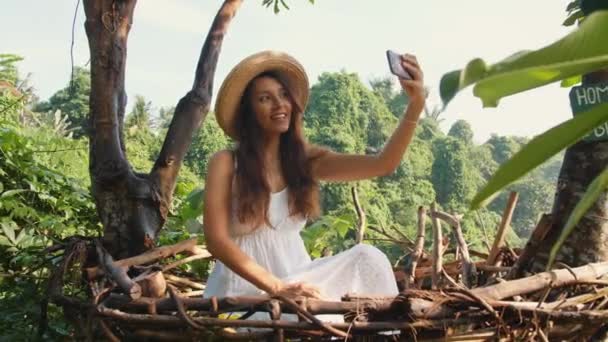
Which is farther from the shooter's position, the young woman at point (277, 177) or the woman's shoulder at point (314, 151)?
the woman's shoulder at point (314, 151)

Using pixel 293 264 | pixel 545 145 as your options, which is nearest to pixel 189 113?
pixel 293 264

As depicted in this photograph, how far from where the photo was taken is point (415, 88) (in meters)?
1.33

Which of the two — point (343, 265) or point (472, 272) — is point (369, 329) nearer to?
point (343, 265)

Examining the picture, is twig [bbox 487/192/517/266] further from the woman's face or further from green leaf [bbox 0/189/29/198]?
green leaf [bbox 0/189/29/198]

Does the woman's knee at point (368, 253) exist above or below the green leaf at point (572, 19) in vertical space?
below

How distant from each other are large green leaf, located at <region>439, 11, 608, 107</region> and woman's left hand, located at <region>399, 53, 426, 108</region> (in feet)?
3.03

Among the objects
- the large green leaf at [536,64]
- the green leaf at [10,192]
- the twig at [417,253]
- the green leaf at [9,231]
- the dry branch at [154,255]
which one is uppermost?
the green leaf at [10,192]

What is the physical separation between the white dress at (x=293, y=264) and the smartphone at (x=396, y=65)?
34cm

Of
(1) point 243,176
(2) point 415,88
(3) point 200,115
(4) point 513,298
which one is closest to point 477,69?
(4) point 513,298

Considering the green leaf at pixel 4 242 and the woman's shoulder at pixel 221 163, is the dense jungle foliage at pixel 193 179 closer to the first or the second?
the green leaf at pixel 4 242

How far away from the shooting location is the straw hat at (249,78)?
1473mm

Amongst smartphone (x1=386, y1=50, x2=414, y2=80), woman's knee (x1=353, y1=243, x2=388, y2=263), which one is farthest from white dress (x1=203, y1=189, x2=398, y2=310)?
smartphone (x1=386, y1=50, x2=414, y2=80)

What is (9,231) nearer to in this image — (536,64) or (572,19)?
(572,19)

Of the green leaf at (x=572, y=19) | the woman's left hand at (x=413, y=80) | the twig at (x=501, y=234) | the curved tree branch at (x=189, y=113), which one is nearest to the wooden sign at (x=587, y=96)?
the woman's left hand at (x=413, y=80)
